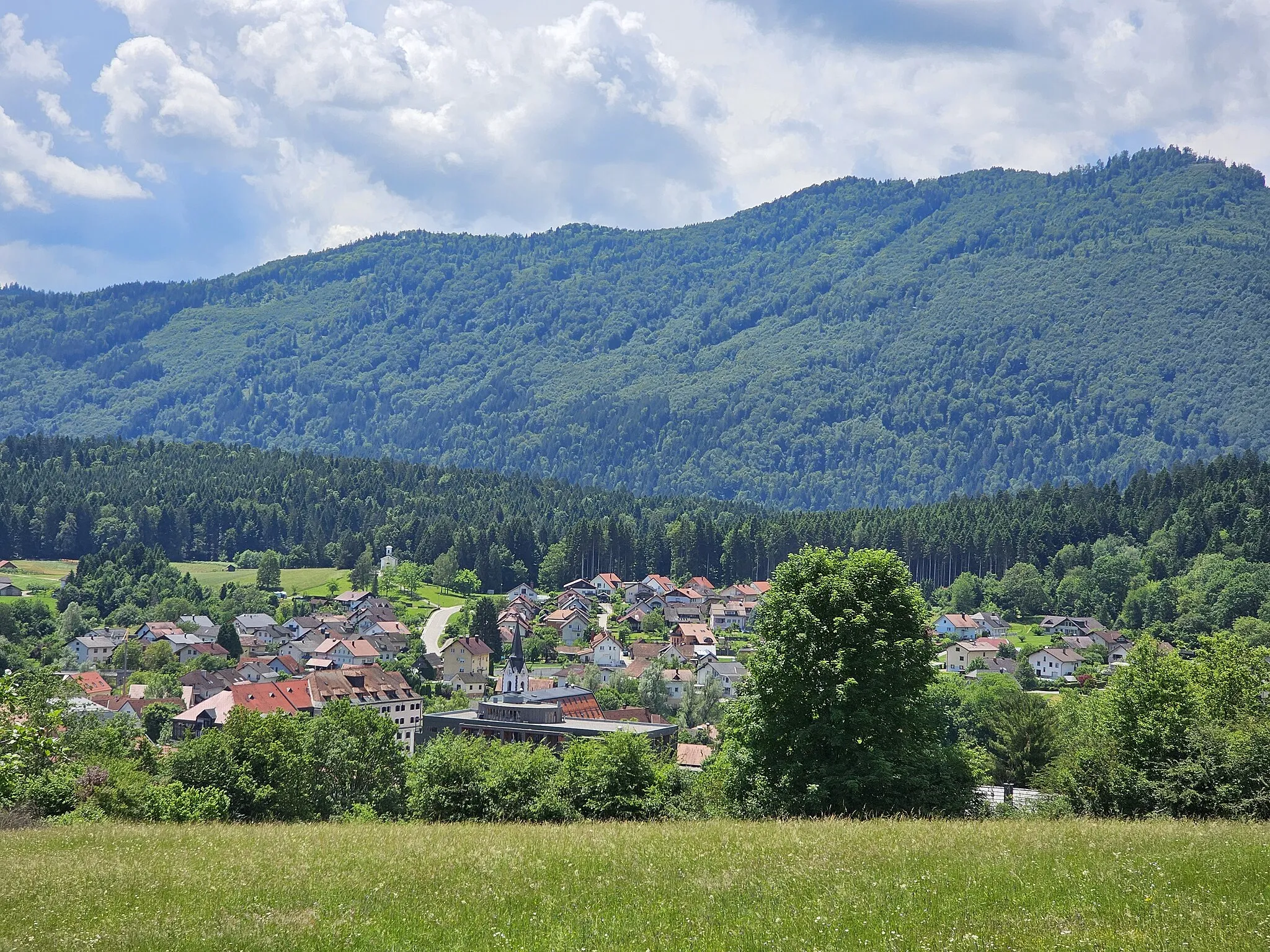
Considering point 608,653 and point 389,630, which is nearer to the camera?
point 608,653

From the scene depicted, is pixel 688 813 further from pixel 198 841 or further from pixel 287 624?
pixel 287 624

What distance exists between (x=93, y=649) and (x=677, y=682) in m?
65.0

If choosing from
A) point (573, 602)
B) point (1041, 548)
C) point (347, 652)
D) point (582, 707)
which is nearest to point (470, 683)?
point (347, 652)

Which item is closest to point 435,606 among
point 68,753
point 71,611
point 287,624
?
point 287,624

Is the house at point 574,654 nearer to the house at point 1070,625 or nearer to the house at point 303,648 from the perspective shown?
the house at point 303,648

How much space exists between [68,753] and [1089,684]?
8015cm

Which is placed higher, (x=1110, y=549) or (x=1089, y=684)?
(x=1110, y=549)

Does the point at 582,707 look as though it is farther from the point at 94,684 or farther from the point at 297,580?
the point at 297,580

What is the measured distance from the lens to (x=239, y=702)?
90.9 meters

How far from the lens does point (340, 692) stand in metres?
103

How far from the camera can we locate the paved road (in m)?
140

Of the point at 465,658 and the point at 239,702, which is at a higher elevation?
the point at 465,658

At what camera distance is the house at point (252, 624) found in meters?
149

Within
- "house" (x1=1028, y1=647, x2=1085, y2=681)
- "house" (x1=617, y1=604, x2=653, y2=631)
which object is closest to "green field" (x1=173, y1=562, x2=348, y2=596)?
"house" (x1=617, y1=604, x2=653, y2=631)
